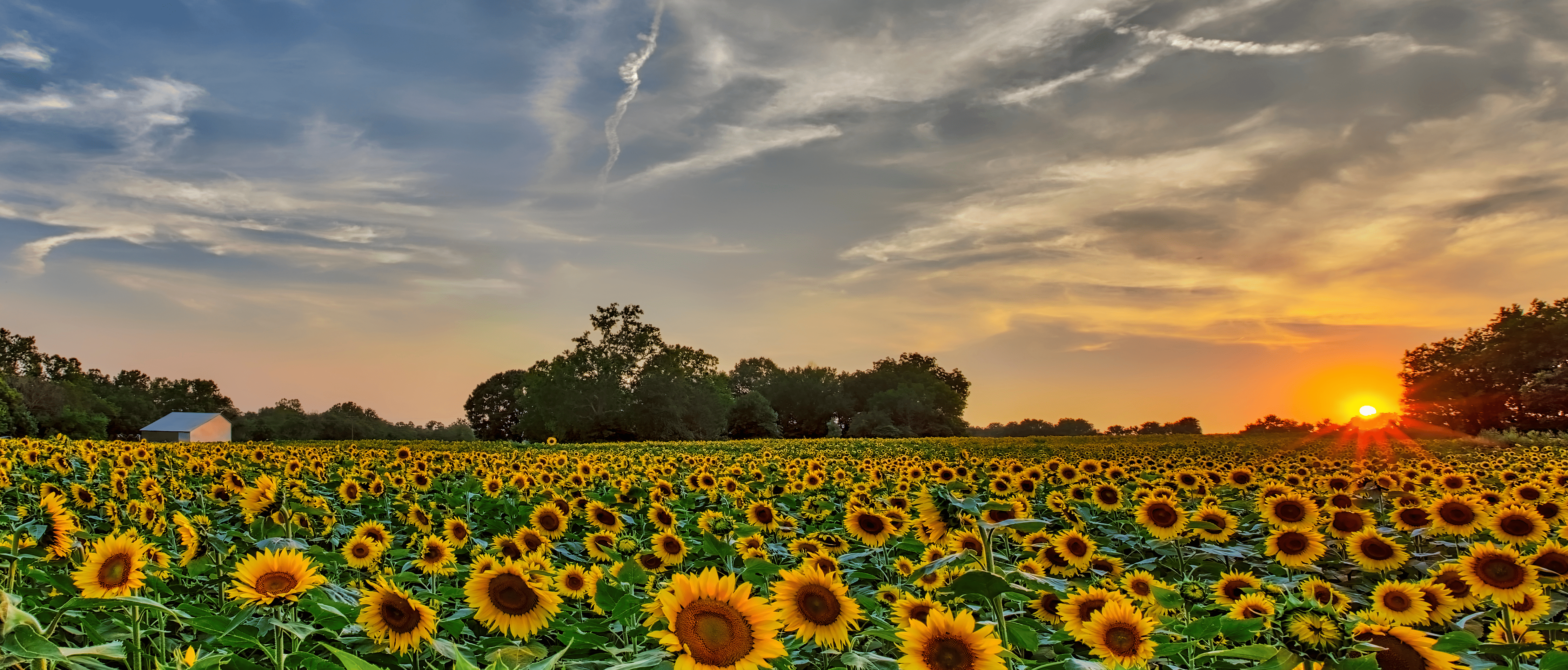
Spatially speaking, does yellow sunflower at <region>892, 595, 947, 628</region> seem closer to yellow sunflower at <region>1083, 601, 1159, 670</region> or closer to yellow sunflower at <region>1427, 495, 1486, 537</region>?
yellow sunflower at <region>1083, 601, 1159, 670</region>

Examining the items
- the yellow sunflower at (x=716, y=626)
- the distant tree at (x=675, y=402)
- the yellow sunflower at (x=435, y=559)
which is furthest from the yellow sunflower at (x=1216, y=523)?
the distant tree at (x=675, y=402)

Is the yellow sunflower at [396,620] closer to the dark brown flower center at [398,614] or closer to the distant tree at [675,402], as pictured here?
the dark brown flower center at [398,614]

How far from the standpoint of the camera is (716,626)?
6.48 feet

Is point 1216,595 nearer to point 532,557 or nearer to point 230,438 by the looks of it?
point 532,557

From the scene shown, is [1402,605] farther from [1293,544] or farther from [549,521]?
[549,521]

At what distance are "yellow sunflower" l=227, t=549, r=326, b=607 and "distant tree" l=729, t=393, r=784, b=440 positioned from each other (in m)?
66.4

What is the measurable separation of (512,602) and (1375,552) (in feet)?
15.5

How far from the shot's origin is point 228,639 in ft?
7.87

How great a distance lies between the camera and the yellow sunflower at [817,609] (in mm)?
2557

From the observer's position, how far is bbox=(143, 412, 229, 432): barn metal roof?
7025 cm

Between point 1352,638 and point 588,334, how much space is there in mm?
59946

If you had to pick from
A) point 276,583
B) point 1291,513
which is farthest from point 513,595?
point 1291,513

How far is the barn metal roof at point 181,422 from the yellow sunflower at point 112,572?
8264 cm

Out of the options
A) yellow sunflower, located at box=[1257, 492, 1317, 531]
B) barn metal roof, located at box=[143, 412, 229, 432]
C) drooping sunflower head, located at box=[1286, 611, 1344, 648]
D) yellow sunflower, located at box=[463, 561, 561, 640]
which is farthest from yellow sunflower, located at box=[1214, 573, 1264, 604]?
barn metal roof, located at box=[143, 412, 229, 432]
